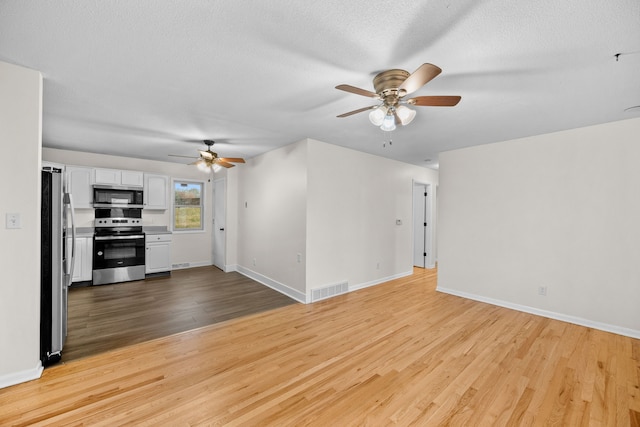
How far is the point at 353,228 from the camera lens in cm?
472

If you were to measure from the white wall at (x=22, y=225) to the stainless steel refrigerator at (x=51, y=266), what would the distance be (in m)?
0.14

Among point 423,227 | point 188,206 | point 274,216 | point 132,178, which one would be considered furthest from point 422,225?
point 132,178

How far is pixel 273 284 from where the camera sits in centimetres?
481

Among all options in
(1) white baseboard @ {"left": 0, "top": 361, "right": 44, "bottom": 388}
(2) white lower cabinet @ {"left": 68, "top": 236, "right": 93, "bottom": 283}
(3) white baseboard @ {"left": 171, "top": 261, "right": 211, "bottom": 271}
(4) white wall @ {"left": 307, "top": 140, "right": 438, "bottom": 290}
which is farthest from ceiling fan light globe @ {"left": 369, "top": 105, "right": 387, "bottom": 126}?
(3) white baseboard @ {"left": 171, "top": 261, "right": 211, "bottom": 271}

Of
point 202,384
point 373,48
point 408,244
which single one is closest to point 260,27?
point 373,48

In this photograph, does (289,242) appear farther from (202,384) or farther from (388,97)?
(388,97)

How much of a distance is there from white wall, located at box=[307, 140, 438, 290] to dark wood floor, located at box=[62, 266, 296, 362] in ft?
3.28

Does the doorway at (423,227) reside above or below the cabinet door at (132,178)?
below

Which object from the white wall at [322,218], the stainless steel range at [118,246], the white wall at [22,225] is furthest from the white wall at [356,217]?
the stainless steel range at [118,246]

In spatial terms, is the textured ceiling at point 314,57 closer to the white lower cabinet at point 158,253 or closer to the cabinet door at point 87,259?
the cabinet door at point 87,259

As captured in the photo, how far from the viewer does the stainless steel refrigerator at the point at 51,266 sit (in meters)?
2.35

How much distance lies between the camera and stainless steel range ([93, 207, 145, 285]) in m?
4.91

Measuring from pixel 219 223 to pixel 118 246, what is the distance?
1.97 metres

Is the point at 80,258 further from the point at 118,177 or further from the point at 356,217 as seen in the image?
the point at 356,217
